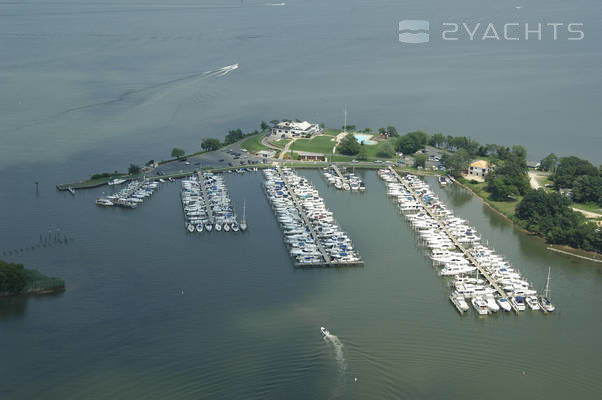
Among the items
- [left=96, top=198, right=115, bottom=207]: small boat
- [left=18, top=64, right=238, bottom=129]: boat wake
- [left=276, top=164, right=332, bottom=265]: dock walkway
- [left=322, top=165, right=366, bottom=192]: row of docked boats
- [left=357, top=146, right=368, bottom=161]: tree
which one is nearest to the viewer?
[left=276, top=164, right=332, bottom=265]: dock walkway

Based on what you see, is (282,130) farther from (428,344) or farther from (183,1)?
(183,1)

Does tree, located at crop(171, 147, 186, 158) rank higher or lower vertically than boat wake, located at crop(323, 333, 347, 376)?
higher

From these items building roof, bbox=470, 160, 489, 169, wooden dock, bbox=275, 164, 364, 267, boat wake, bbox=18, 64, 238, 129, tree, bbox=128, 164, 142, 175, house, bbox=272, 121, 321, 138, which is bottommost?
wooden dock, bbox=275, 164, 364, 267

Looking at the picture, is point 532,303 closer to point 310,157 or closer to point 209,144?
point 310,157

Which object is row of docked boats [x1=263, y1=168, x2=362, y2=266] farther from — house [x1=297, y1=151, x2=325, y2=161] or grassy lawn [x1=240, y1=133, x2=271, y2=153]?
grassy lawn [x1=240, y1=133, x2=271, y2=153]

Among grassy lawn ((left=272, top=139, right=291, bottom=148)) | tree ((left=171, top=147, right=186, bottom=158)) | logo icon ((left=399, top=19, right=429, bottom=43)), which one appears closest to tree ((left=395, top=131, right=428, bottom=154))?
grassy lawn ((left=272, top=139, right=291, bottom=148))

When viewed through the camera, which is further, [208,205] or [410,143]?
[410,143]

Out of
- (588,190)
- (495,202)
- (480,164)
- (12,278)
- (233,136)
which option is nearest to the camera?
(12,278)

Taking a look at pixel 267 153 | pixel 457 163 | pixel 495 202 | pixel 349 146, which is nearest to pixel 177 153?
pixel 267 153
